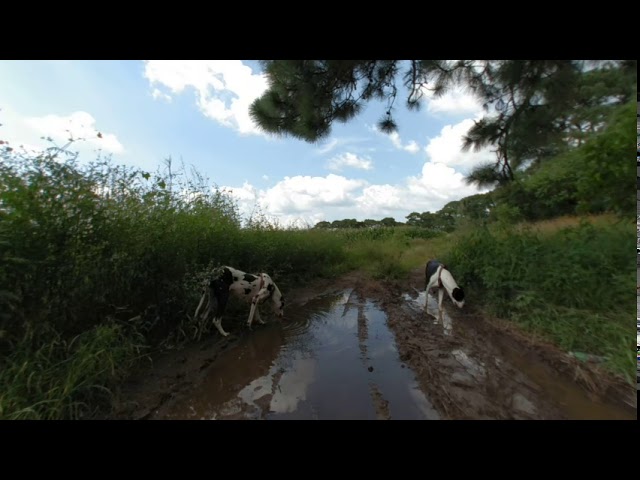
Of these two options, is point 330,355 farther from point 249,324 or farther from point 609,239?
point 609,239

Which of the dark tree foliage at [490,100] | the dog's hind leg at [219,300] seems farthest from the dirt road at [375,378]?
the dark tree foliage at [490,100]

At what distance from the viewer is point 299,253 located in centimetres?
736

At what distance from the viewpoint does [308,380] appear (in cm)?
275

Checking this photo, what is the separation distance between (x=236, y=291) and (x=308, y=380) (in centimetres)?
192

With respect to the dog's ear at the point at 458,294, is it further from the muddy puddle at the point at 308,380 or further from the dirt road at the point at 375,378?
the muddy puddle at the point at 308,380

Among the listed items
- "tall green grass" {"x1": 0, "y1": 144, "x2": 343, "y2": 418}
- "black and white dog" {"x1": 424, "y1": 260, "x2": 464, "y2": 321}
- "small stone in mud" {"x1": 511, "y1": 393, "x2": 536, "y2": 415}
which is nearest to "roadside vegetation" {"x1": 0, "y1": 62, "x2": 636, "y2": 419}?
"tall green grass" {"x1": 0, "y1": 144, "x2": 343, "y2": 418}

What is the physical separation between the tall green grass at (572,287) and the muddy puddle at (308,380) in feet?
6.59

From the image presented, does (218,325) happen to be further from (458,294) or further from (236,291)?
(458,294)

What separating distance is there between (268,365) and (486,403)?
7.52 ft

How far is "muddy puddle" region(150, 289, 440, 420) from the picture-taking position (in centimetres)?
228

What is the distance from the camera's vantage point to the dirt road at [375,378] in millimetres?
2275

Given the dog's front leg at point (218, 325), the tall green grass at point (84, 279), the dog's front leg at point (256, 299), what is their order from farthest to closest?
the dog's front leg at point (256, 299) < the dog's front leg at point (218, 325) < the tall green grass at point (84, 279)

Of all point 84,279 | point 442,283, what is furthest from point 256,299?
point 442,283

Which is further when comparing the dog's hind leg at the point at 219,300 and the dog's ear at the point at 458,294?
the dog's ear at the point at 458,294
